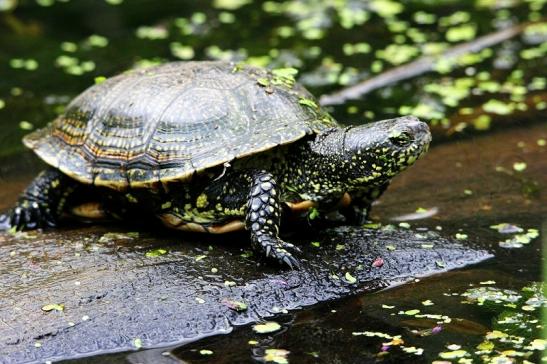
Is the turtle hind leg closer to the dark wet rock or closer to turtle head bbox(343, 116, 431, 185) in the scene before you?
the dark wet rock

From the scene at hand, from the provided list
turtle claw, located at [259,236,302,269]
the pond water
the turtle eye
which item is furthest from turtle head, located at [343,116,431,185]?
the pond water

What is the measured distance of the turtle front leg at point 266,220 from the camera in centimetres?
563

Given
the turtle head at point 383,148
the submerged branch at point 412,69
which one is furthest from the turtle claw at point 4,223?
the submerged branch at point 412,69

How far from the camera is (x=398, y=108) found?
31.9ft

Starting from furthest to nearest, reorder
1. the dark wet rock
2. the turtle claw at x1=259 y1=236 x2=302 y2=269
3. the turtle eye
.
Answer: the turtle eye, the turtle claw at x1=259 y1=236 x2=302 y2=269, the dark wet rock

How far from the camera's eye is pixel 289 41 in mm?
12031

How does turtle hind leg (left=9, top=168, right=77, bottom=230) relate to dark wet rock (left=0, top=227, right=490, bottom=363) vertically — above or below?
above

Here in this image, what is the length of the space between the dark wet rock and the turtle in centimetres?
23

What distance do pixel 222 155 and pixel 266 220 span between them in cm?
59

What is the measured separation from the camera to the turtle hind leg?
6.71 m

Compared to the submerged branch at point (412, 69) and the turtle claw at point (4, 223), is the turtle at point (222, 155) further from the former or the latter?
the submerged branch at point (412, 69)

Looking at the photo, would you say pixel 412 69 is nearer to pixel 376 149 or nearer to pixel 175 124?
pixel 376 149

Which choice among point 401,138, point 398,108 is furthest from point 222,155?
point 398,108

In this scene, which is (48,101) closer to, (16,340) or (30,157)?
(30,157)
